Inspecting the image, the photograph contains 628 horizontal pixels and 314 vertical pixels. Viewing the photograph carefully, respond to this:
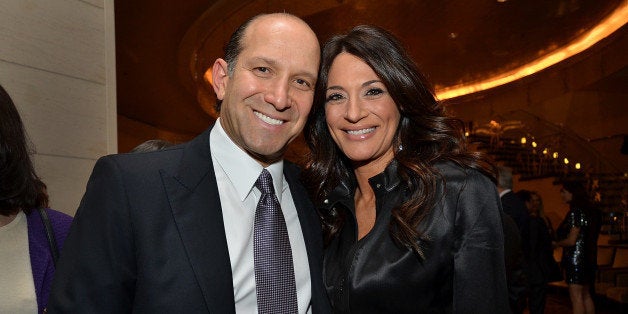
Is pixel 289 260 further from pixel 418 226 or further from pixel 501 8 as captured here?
pixel 501 8

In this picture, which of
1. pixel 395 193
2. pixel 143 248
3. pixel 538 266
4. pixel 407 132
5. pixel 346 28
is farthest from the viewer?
pixel 346 28

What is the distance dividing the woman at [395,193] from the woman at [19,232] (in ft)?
2.97

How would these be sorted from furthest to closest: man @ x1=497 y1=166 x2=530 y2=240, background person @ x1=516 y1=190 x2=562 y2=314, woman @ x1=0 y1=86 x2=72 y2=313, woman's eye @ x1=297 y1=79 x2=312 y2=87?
background person @ x1=516 y1=190 x2=562 y2=314
man @ x1=497 y1=166 x2=530 y2=240
woman's eye @ x1=297 y1=79 x2=312 y2=87
woman @ x1=0 y1=86 x2=72 y2=313

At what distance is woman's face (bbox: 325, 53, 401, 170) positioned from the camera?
77.9 inches

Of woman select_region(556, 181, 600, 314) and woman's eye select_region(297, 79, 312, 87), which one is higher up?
woman's eye select_region(297, 79, 312, 87)

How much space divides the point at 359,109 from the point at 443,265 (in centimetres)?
60

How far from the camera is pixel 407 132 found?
2.10 metres

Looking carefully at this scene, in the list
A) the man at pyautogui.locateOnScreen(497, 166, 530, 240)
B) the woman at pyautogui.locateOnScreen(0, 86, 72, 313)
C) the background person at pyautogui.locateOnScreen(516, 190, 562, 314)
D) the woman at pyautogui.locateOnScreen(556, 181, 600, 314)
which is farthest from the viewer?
the woman at pyautogui.locateOnScreen(556, 181, 600, 314)

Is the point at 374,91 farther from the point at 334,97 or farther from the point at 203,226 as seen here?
the point at 203,226

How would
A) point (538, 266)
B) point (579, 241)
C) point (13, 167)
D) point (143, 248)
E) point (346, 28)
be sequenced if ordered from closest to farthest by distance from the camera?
point (143, 248), point (13, 167), point (538, 266), point (579, 241), point (346, 28)

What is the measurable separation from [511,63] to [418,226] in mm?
11402

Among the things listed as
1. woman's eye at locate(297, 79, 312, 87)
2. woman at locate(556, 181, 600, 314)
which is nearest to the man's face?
woman's eye at locate(297, 79, 312, 87)

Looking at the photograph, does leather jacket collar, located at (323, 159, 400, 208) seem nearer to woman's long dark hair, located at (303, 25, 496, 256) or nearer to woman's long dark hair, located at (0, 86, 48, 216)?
woman's long dark hair, located at (303, 25, 496, 256)

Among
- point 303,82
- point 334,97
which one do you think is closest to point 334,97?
point 334,97
